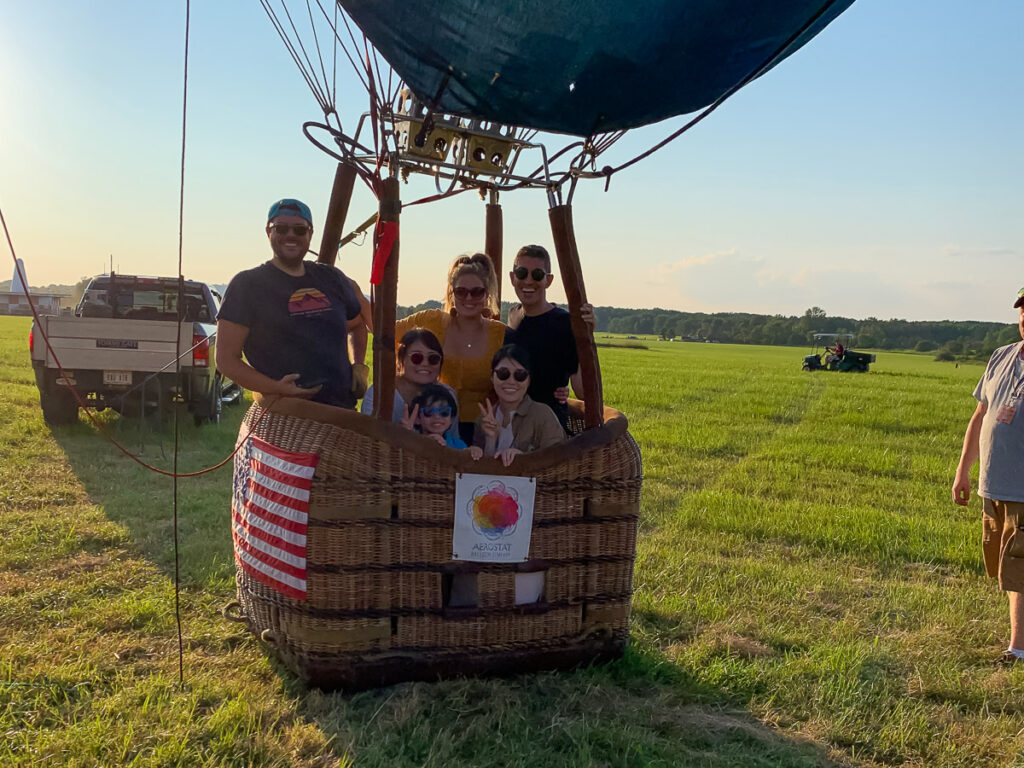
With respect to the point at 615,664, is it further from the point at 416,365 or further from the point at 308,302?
the point at 308,302

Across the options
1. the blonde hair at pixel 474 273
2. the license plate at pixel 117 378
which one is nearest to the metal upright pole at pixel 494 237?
the blonde hair at pixel 474 273

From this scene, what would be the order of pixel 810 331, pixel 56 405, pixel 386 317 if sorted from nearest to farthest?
pixel 386 317 < pixel 56 405 < pixel 810 331

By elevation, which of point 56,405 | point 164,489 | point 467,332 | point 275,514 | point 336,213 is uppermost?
point 336,213

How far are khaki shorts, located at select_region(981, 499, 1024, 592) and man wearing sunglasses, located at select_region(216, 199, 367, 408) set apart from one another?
9.48 ft

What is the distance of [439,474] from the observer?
2920 mm

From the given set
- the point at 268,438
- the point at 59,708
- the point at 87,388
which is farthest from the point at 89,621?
the point at 87,388

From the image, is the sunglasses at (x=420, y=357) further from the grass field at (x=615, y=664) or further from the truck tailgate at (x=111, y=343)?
the truck tailgate at (x=111, y=343)

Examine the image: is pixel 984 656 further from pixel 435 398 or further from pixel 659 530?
pixel 435 398

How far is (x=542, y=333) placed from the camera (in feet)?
12.3

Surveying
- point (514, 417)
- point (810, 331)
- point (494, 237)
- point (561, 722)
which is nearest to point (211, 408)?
point (494, 237)

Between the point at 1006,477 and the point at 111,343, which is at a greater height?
the point at 111,343

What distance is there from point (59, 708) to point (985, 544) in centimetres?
380

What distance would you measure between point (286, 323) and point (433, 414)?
0.68 m

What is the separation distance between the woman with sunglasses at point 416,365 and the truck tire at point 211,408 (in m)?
5.96
